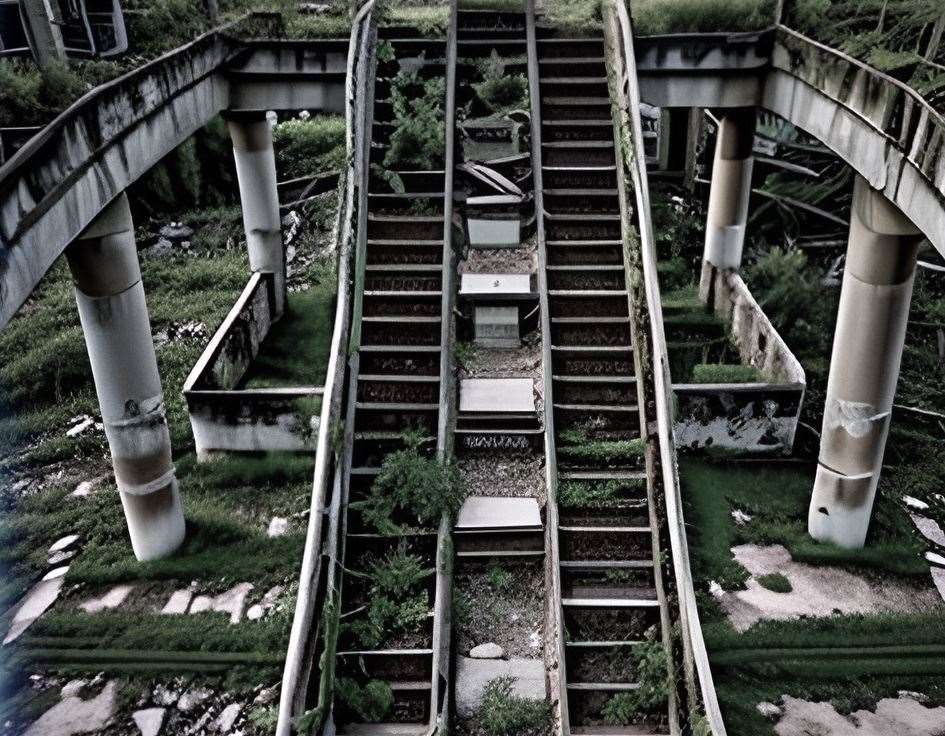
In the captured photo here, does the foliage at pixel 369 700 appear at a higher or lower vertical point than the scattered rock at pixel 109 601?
higher

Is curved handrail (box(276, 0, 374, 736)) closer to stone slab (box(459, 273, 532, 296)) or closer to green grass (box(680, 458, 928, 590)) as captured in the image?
stone slab (box(459, 273, 532, 296))

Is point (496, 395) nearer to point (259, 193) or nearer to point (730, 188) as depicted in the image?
point (730, 188)

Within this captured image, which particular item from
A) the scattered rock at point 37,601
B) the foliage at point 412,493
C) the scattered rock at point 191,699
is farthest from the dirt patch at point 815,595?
the scattered rock at point 37,601

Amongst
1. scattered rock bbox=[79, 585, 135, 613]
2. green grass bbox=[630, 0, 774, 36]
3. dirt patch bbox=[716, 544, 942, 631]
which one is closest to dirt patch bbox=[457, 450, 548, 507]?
dirt patch bbox=[716, 544, 942, 631]

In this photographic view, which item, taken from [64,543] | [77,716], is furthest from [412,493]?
[64,543]

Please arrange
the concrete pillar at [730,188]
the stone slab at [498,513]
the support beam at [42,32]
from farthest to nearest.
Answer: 1. the concrete pillar at [730,188]
2. the support beam at [42,32]
3. the stone slab at [498,513]

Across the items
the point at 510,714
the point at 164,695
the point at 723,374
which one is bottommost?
the point at 164,695

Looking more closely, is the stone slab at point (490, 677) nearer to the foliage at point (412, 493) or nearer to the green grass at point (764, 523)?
the foliage at point (412, 493)
